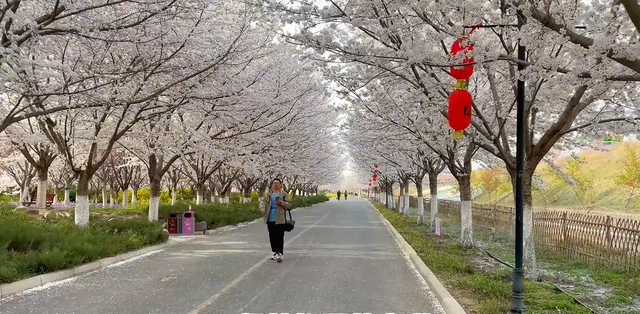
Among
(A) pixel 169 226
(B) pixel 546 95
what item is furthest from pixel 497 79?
(A) pixel 169 226

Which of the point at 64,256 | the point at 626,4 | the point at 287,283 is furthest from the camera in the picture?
the point at 64,256

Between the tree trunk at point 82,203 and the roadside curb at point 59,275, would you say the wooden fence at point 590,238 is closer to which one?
the roadside curb at point 59,275

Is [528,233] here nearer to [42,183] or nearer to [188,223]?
[188,223]

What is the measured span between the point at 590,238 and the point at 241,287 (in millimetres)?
8725

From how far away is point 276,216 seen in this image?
472 inches

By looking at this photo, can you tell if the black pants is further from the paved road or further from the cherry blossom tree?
the cherry blossom tree

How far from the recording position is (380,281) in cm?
938

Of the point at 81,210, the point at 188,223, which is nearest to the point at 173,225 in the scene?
the point at 188,223

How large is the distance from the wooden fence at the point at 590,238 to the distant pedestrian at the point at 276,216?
7.28 metres

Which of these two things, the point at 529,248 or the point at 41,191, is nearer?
the point at 529,248

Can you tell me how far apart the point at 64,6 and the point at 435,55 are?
609 cm

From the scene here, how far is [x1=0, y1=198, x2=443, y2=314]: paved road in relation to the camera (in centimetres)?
702

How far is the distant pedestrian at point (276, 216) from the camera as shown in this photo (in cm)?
1190

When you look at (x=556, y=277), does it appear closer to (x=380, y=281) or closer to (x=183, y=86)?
(x=380, y=281)
